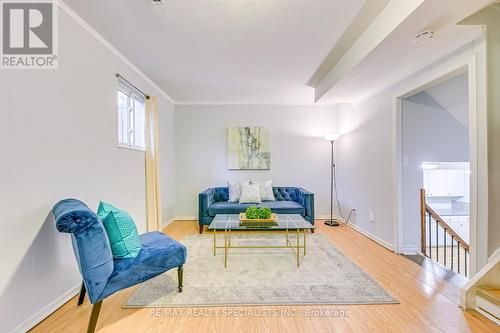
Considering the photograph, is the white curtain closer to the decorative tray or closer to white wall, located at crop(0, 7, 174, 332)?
white wall, located at crop(0, 7, 174, 332)

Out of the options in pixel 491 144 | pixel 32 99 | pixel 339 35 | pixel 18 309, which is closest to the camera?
pixel 18 309

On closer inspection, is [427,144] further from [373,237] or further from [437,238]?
[373,237]

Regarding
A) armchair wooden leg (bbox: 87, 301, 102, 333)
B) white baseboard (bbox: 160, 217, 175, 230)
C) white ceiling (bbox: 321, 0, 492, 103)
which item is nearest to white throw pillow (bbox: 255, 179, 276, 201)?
white baseboard (bbox: 160, 217, 175, 230)

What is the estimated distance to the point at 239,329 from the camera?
5.24 feet

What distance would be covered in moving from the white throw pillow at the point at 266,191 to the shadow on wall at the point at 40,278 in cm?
295

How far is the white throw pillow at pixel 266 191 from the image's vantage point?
171 inches

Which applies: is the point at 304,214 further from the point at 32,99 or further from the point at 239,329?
the point at 32,99

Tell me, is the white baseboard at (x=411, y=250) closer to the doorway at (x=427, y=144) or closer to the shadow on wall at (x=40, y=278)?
the doorway at (x=427, y=144)

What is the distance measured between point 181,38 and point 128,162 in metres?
1.63

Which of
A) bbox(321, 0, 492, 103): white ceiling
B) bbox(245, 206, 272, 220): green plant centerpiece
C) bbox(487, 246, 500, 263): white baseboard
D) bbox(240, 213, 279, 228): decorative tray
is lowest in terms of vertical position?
bbox(487, 246, 500, 263): white baseboard

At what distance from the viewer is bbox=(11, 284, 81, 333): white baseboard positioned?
1556 millimetres

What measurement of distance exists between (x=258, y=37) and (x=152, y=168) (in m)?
2.35

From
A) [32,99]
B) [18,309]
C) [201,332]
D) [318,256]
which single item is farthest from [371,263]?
[32,99]

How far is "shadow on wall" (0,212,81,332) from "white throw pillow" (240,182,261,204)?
2574mm
